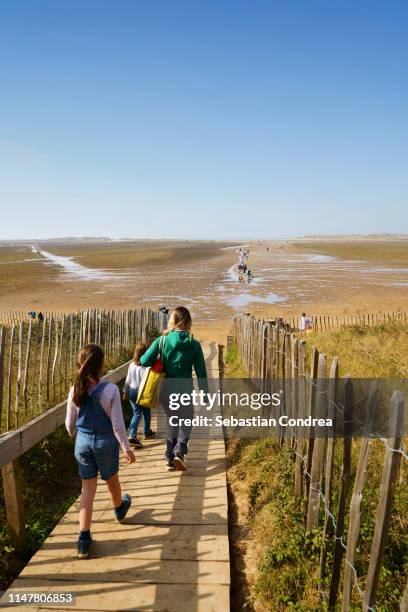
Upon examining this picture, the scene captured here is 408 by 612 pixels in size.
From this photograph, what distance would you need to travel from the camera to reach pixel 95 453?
11.3 feet

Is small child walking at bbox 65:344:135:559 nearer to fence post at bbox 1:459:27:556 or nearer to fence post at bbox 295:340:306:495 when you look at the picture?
fence post at bbox 1:459:27:556

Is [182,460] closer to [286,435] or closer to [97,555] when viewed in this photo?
[286,435]

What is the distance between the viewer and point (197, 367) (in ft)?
15.3

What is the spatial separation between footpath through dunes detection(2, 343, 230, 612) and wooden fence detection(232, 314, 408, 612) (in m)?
0.78

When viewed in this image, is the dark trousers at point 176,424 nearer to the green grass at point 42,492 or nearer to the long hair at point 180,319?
the long hair at point 180,319

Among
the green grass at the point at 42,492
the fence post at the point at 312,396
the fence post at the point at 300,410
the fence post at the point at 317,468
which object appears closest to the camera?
the fence post at the point at 317,468

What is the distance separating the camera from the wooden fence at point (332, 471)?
2.12 metres

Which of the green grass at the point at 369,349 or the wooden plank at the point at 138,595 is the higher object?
the green grass at the point at 369,349

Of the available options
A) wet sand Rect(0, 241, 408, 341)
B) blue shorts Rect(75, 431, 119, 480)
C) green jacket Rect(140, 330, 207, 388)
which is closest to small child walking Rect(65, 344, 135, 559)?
blue shorts Rect(75, 431, 119, 480)

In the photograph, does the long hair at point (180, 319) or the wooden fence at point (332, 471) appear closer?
the wooden fence at point (332, 471)

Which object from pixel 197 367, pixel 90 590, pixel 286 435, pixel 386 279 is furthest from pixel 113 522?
pixel 386 279

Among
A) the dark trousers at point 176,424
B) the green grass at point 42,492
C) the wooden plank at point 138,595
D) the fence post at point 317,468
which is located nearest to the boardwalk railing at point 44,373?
the green grass at point 42,492

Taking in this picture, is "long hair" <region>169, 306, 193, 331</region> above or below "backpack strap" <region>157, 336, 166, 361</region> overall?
above

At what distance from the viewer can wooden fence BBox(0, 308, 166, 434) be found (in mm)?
5332
